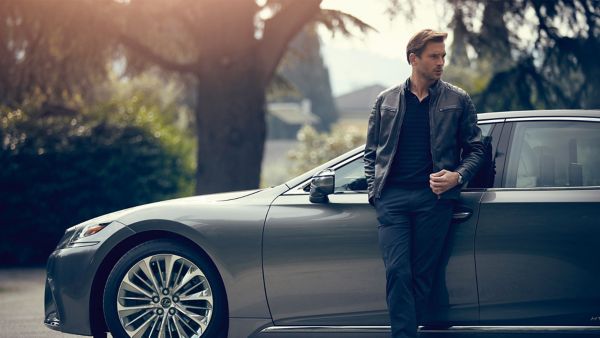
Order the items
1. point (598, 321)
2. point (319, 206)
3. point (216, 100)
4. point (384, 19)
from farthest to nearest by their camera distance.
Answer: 1. point (216, 100)
2. point (384, 19)
3. point (319, 206)
4. point (598, 321)

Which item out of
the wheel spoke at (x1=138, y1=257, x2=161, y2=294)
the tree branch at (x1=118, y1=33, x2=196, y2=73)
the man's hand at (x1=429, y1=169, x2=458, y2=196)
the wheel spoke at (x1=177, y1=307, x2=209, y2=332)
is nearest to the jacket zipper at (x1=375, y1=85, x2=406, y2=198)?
the man's hand at (x1=429, y1=169, x2=458, y2=196)

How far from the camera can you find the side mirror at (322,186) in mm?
5309

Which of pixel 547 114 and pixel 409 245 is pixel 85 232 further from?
pixel 547 114

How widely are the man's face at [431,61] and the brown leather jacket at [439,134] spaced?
0.07 m

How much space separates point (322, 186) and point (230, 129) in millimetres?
7032

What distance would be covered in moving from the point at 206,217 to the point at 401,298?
132 centimetres

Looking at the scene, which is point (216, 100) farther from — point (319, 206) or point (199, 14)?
point (319, 206)

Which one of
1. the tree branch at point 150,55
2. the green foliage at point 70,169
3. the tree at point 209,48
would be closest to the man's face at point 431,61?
the tree at point 209,48

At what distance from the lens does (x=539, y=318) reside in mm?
5117

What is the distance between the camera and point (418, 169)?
5.18 meters

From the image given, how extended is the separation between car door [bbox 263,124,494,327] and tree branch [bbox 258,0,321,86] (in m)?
7.15

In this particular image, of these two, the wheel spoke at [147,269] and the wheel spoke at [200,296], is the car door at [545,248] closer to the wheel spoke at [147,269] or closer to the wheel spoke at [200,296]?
the wheel spoke at [200,296]

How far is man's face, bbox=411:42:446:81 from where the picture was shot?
5184mm

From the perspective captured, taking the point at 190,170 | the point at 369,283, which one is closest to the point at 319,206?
the point at 369,283
